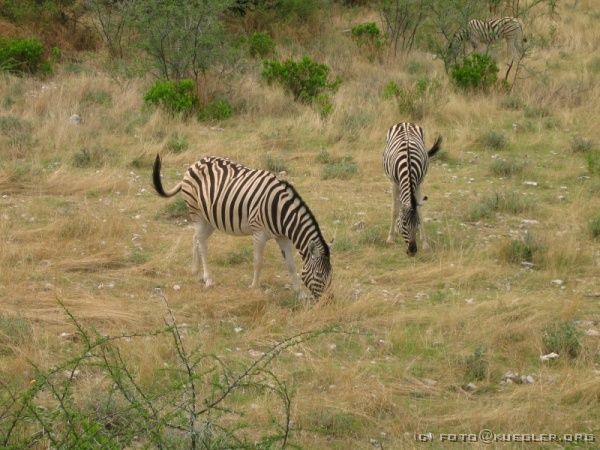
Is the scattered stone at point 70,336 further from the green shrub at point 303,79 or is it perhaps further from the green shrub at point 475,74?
the green shrub at point 475,74

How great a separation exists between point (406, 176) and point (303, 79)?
647cm

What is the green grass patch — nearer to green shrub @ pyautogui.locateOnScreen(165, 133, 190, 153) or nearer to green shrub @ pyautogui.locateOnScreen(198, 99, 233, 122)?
green shrub @ pyautogui.locateOnScreen(165, 133, 190, 153)

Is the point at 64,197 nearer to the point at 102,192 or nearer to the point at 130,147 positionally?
the point at 102,192

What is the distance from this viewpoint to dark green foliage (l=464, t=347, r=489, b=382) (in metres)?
6.26

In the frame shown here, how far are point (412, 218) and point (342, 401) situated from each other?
331cm

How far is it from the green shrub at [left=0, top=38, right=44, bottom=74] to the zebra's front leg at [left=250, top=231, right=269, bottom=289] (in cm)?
967

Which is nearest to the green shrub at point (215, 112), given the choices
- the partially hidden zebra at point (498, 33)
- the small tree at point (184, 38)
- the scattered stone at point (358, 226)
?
the small tree at point (184, 38)

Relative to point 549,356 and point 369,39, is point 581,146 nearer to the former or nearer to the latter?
point 549,356

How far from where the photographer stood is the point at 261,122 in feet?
45.4

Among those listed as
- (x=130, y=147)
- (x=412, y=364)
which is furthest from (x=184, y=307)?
(x=130, y=147)

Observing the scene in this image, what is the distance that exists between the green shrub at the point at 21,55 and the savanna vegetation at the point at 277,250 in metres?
0.04

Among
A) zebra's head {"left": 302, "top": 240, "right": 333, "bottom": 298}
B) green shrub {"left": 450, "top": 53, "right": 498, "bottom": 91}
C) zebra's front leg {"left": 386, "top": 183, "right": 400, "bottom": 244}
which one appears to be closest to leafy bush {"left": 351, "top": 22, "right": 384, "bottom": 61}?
green shrub {"left": 450, "top": 53, "right": 498, "bottom": 91}

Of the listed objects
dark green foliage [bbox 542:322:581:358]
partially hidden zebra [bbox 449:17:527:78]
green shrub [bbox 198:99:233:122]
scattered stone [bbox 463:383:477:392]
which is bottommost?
scattered stone [bbox 463:383:477:392]

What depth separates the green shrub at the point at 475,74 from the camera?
15188 millimetres
